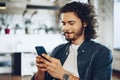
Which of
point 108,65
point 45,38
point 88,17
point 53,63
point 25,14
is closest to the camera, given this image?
point 53,63

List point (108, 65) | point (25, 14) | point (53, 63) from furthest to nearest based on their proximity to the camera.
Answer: point (25, 14)
point (108, 65)
point (53, 63)

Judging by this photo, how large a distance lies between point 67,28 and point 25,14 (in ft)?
15.0

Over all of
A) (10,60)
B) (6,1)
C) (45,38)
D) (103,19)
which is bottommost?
(10,60)

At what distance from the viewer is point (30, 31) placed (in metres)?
5.74

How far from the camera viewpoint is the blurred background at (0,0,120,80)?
5.26 meters

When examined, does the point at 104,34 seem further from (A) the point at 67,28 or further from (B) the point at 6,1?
(A) the point at 67,28

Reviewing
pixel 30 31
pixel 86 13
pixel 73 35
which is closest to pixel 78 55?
pixel 73 35

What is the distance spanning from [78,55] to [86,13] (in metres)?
0.24

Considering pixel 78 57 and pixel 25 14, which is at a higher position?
pixel 25 14

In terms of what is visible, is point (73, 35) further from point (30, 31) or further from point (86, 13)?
point (30, 31)

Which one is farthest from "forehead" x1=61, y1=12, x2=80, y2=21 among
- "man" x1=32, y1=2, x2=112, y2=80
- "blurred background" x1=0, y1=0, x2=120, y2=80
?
"blurred background" x1=0, y1=0, x2=120, y2=80

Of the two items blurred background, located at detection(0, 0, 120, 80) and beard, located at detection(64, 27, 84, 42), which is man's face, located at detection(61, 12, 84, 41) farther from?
blurred background, located at detection(0, 0, 120, 80)

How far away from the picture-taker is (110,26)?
235 inches

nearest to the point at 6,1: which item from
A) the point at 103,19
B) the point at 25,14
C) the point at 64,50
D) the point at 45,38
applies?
the point at 25,14
